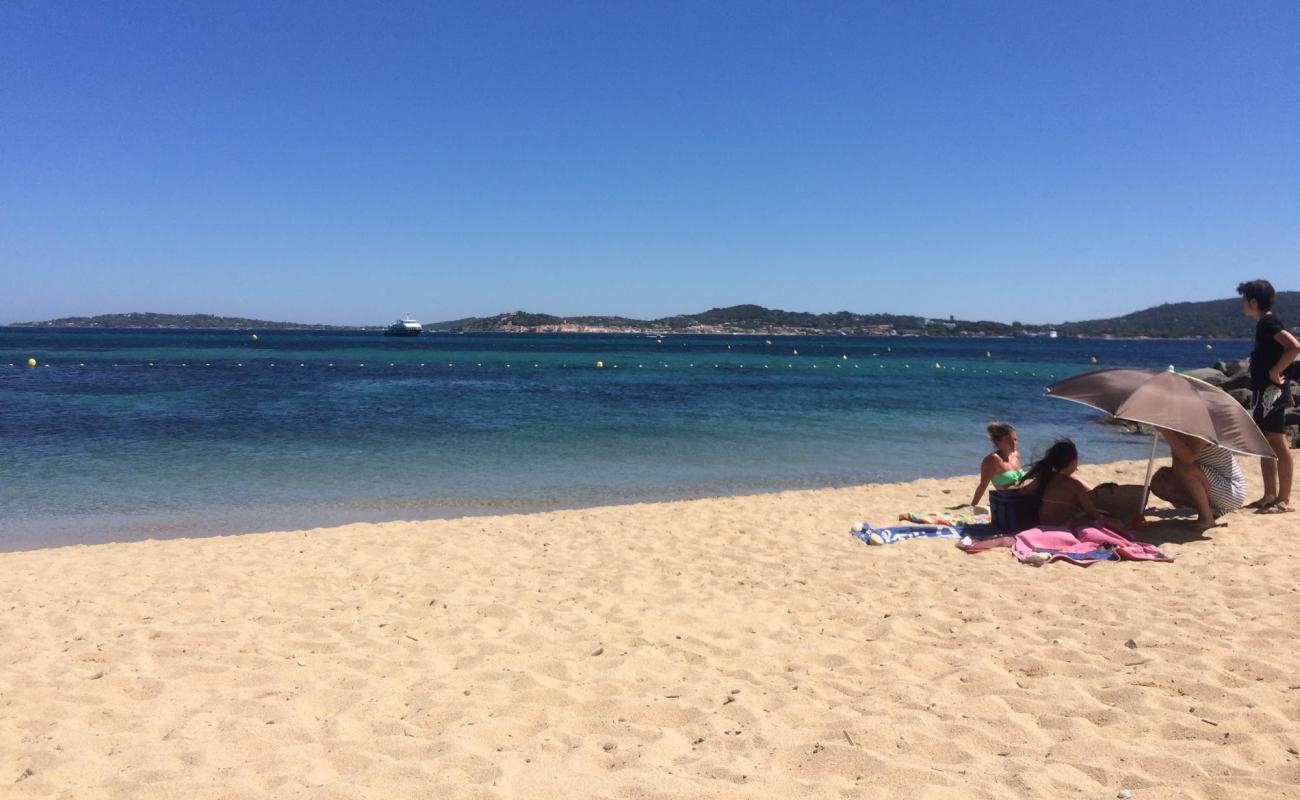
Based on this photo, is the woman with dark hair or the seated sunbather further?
the seated sunbather

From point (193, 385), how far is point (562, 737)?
1381 inches

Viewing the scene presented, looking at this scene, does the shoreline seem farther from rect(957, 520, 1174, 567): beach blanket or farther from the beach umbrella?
the beach umbrella

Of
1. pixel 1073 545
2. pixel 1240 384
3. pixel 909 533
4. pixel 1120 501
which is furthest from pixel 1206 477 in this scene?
pixel 1240 384

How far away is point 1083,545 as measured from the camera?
6.91m

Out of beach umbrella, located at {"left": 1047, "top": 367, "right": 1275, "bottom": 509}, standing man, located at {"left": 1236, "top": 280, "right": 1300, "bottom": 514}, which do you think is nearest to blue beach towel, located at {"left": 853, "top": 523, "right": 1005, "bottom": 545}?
beach umbrella, located at {"left": 1047, "top": 367, "right": 1275, "bottom": 509}

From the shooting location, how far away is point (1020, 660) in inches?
177

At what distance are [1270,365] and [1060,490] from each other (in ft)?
8.50

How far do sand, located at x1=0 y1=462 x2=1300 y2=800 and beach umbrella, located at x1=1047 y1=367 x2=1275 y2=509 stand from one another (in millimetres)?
1071

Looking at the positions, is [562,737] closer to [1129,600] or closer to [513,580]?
[513,580]

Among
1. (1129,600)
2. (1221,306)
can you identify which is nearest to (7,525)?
(1129,600)

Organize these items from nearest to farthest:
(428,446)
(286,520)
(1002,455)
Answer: (1002,455)
(286,520)
(428,446)

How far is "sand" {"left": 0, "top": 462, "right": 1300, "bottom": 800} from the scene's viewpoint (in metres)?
3.34

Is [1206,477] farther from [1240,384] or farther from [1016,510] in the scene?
[1240,384]

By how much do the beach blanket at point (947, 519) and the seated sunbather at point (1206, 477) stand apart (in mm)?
1908
